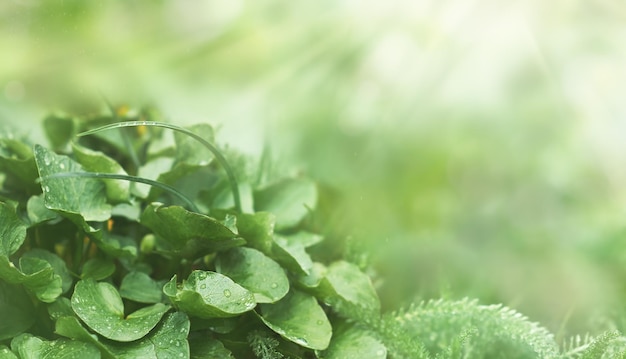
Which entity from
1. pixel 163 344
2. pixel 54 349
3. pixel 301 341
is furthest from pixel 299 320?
pixel 54 349

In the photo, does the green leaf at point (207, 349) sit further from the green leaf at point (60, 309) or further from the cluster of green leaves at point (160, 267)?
the green leaf at point (60, 309)

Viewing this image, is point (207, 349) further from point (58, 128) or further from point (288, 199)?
point (58, 128)

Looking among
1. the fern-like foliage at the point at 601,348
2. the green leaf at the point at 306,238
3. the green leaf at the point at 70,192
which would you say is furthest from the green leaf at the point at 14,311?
the fern-like foliage at the point at 601,348

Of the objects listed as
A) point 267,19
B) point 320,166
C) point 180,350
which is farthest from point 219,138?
point 180,350

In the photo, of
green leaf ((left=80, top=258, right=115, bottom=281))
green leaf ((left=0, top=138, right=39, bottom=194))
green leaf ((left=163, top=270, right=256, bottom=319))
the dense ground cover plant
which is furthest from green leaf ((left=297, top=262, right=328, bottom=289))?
green leaf ((left=0, top=138, right=39, bottom=194))

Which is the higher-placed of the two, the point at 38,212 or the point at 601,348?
the point at 601,348

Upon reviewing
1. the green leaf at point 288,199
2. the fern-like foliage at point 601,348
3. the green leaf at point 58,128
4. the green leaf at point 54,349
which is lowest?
the green leaf at point 54,349

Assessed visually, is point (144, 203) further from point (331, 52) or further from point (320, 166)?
point (331, 52)

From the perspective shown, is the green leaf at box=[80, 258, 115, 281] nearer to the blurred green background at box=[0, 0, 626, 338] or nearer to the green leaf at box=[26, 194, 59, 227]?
the green leaf at box=[26, 194, 59, 227]
